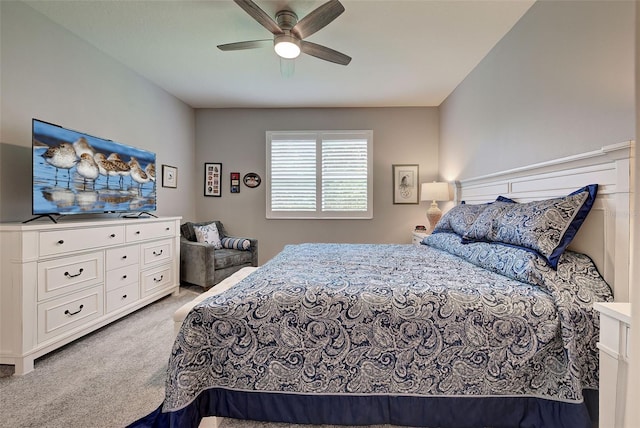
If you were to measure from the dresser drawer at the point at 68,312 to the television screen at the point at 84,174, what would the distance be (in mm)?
670

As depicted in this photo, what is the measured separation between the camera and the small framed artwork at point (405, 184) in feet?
14.2

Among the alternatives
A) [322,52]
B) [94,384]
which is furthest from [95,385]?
[322,52]

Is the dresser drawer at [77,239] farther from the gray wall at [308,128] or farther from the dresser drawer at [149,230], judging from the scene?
the gray wall at [308,128]

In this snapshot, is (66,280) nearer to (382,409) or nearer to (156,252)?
(156,252)

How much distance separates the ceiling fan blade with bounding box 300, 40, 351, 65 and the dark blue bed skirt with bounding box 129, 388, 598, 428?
2431 mm

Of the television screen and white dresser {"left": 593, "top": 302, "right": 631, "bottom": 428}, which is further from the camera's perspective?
the television screen

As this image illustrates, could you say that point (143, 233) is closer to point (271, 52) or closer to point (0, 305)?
point (0, 305)

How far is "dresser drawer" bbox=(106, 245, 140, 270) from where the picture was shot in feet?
7.99

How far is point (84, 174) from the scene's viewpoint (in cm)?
233

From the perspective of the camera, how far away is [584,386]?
1.19 m

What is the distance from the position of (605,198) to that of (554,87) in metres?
0.96

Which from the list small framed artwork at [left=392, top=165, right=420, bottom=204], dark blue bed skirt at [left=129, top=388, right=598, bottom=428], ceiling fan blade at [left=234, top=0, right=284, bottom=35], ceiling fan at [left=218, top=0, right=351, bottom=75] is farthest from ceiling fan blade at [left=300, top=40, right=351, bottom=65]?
dark blue bed skirt at [left=129, top=388, right=598, bottom=428]

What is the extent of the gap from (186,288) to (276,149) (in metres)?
2.45

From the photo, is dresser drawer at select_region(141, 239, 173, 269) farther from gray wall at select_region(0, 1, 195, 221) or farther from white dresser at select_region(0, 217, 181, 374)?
gray wall at select_region(0, 1, 195, 221)
